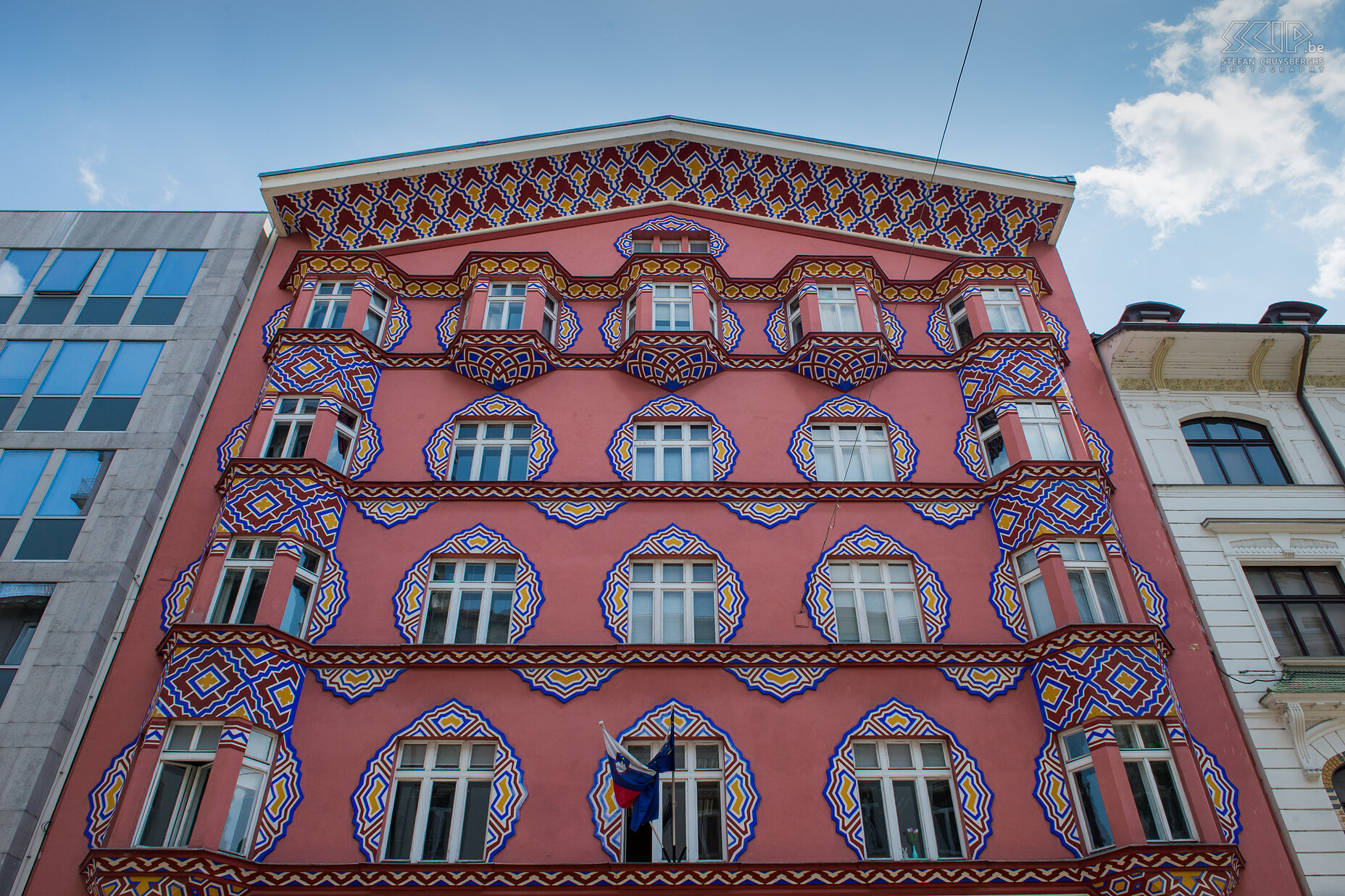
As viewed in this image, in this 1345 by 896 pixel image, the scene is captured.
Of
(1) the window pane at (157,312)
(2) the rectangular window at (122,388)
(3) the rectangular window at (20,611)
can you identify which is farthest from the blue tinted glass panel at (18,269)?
(3) the rectangular window at (20,611)

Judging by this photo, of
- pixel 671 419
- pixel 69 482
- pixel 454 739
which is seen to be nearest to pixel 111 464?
pixel 69 482

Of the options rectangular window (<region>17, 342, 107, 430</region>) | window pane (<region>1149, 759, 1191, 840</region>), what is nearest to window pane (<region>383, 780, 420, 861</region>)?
rectangular window (<region>17, 342, 107, 430</region>)

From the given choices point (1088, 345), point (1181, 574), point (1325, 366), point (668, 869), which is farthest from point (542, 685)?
point (1325, 366)

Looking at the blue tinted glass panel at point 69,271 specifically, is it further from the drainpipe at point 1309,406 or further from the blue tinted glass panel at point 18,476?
the drainpipe at point 1309,406

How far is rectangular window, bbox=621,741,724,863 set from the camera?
15773 millimetres

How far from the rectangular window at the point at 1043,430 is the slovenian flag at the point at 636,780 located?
1050 centimetres

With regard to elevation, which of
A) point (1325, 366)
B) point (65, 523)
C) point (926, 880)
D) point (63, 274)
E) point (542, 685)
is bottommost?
point (926, 880)

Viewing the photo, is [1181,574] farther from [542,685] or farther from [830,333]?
[542,685]

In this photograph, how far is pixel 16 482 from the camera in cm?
1991

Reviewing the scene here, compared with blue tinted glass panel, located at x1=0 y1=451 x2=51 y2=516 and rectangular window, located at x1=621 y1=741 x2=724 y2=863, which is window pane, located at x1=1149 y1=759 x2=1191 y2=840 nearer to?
rectangular window, located at x1=621 y1=741 x2=724 y2=863

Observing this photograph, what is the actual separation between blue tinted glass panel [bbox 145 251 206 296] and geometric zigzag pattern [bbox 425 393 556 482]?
316 inches

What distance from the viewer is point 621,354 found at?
74.3 ft

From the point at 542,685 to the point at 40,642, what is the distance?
9333mm

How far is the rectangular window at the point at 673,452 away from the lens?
20.8m
